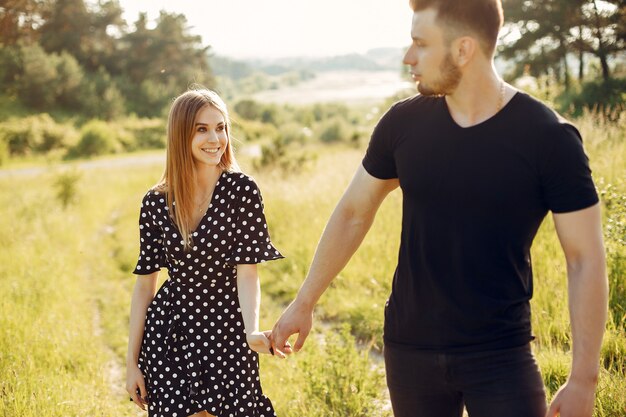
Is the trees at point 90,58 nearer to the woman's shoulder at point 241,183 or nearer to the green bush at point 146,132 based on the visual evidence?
the green bush at point 146,132

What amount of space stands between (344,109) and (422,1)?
Answer: 69903mm

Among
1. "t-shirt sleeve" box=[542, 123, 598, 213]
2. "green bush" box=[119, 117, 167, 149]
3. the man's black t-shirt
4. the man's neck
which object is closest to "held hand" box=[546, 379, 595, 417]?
the man's black t-shirt

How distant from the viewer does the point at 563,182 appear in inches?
67.9

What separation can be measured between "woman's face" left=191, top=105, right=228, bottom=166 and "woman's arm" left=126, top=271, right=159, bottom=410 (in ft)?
1.97

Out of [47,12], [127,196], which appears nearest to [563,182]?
[127,196]

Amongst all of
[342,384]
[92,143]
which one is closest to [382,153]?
[342,384]

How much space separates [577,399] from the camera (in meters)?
1.76

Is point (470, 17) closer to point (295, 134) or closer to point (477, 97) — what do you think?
point (477, 97)

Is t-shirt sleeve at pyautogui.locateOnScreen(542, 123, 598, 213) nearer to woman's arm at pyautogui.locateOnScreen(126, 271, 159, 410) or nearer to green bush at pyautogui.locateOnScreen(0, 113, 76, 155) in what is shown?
Answer: woman's arm at pyautogui.locateOnScreen(126, 271, 159, 410)

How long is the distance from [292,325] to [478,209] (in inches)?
37.2

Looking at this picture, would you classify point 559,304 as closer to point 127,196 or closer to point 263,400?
point 263,400

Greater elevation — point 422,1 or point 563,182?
point 422,1

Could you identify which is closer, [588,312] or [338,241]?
[588,312]

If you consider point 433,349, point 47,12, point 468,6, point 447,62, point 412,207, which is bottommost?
point 433,349
